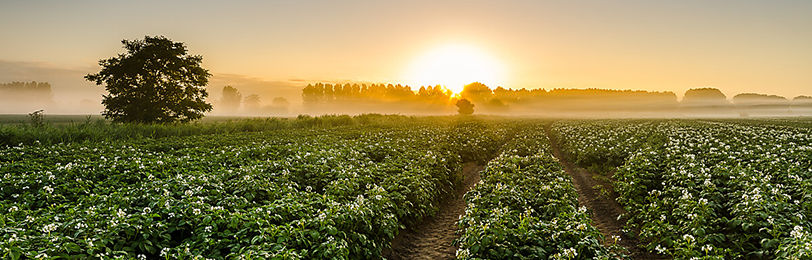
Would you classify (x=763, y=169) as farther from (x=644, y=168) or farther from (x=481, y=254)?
(x=481, y=254)

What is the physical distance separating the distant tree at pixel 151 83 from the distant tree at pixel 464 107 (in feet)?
348

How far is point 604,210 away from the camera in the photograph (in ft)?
43.5

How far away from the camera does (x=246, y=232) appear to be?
19.8 ft

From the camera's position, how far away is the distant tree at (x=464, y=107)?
445 feet

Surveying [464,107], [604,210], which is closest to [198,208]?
[604,210]

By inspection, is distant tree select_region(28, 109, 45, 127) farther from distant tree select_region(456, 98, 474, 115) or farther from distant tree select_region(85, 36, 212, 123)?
distant tree select_region(456, 98, 474, 115)

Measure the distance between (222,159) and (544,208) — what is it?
37.0ft

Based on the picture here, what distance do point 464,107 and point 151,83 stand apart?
363ft

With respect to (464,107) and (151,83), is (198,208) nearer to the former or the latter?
(151,83)

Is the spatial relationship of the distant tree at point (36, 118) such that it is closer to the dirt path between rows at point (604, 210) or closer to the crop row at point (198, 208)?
the crop row at point (198, 208)

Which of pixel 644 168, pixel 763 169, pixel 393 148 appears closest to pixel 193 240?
pixel 393 148

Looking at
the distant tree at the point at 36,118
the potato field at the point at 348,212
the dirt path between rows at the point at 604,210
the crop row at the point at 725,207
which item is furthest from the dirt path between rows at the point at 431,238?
the distant tree at the point at 36,118

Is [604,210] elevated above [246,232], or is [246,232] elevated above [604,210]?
[246,232]

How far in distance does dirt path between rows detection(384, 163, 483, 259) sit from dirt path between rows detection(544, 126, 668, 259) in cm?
421
